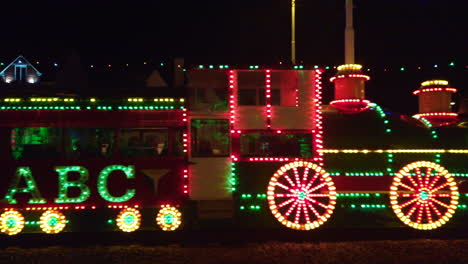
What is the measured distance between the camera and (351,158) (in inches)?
293

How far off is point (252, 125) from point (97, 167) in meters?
2.95

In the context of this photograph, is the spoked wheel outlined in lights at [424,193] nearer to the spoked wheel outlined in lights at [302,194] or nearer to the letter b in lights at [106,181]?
the spoked wheel outlined in lights at [302,194]

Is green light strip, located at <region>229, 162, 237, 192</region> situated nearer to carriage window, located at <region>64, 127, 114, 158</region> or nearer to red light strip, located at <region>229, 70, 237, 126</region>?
red light strip, located at <region>229, 70, 237, 126</region>

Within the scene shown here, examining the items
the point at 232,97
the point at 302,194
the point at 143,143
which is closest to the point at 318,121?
the point at 302,194

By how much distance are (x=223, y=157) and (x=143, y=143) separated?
153 centimetres

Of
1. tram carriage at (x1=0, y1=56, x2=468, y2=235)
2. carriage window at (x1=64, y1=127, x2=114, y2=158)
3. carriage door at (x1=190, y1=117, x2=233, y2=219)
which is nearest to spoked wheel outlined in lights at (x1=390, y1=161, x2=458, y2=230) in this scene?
tram carriage at (x1=0, y1=56, x2=468, y2=235)

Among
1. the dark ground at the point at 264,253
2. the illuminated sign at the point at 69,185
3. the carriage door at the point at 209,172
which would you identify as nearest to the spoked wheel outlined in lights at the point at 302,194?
the dark ground at the point at 264,253

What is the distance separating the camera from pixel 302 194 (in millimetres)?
7180

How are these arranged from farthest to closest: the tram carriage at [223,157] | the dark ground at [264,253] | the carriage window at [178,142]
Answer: the carriage window at [178,142] < the tram carriage at [223,157] < the dark ground at [264,253]

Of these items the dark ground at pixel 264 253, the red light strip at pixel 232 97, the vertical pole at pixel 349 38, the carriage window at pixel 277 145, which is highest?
the vertical pole at pixel 349 38

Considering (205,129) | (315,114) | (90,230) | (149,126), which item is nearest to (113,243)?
(90,230)

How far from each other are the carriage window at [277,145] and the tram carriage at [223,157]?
19 mm

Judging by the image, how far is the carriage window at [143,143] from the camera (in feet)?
23.4

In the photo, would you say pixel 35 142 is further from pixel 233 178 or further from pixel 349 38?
pixel 349 38
